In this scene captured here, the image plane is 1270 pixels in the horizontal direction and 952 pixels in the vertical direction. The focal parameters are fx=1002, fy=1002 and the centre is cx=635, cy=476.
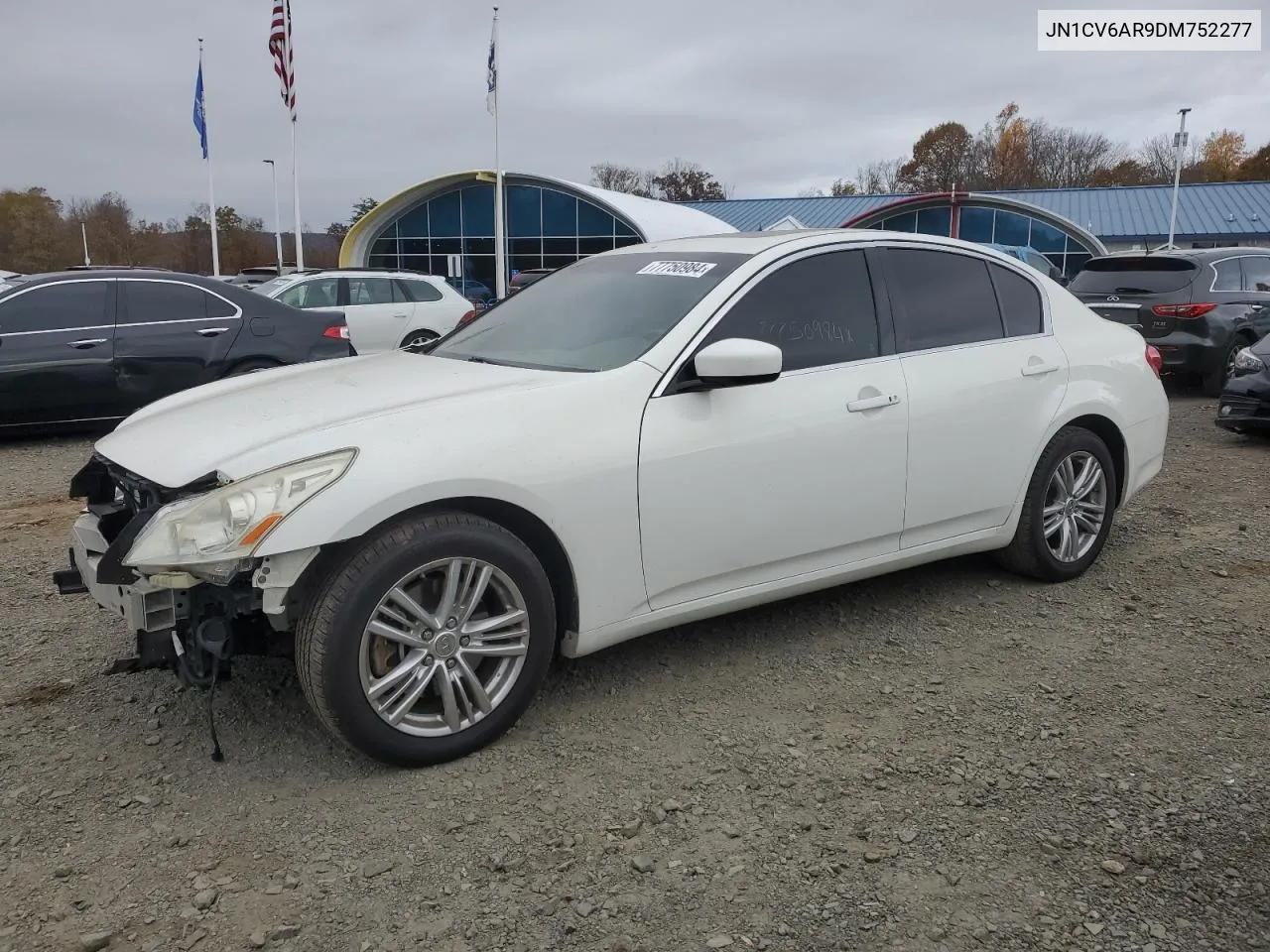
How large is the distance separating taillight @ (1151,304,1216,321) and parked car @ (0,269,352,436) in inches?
359

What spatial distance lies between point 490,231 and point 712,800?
4099 centimetres

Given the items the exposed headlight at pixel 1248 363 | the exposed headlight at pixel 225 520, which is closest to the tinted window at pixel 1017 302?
the exposed headlight at pixel 225 520

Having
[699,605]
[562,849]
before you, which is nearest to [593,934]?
[562,849]

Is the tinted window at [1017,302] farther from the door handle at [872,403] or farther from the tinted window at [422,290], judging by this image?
the tinted window at [422,290]

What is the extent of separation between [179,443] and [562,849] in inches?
67.0

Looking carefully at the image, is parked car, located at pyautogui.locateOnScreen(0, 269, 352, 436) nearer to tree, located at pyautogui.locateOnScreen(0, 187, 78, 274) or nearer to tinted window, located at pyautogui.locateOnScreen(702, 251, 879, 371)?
tinted window, located at pyautogui.locateOnScreen(702, 251, 879, 371)

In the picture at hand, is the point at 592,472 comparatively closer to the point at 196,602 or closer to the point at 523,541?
the point at 523,541

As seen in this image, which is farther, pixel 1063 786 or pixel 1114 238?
pixel 1114 238

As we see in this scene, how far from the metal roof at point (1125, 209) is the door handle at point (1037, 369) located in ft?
126

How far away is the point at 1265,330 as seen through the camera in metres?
11.5

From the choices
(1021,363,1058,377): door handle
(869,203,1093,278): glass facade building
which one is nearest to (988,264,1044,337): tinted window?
(1021,363,1058,377): door handle

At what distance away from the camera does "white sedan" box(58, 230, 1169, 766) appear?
9.33 ft

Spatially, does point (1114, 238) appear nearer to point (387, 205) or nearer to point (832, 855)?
point (387, 205)

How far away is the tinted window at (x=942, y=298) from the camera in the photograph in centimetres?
417
